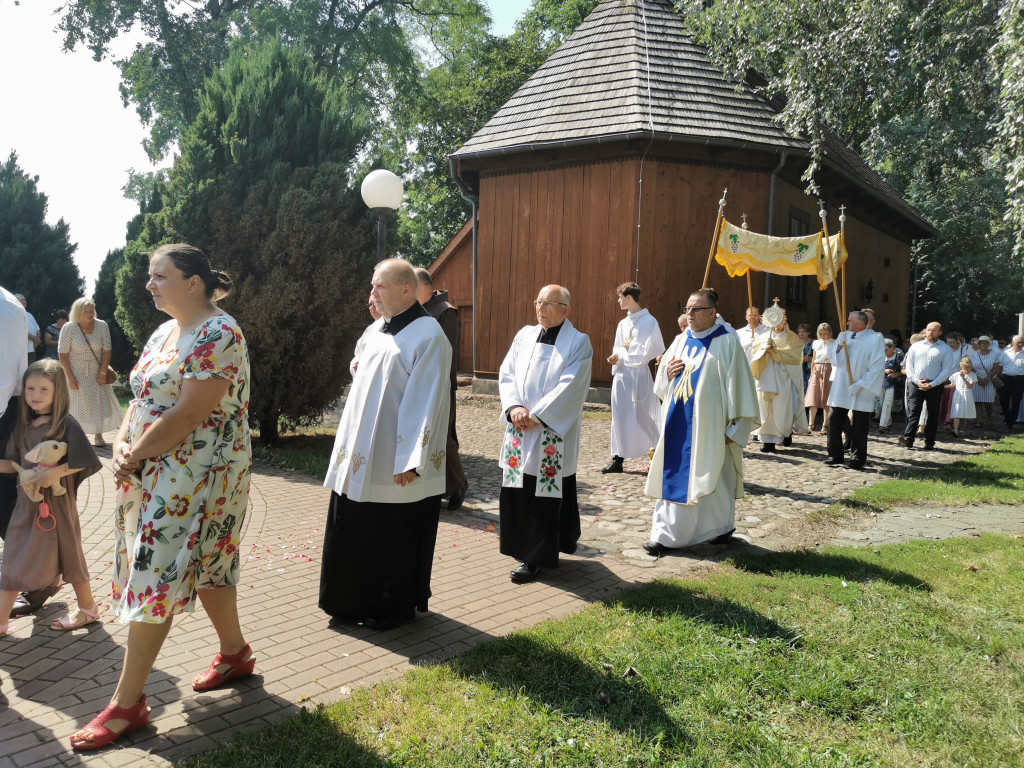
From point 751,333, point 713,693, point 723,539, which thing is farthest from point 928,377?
point 713,693

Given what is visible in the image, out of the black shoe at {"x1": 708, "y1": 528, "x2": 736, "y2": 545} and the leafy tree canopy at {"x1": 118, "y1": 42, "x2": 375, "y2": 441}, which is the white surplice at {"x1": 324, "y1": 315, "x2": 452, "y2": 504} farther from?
the leafy tree canopy at {"x1": 118, "y1": 42, "x2": 375, "y2": 441}

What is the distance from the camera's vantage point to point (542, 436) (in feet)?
17.4

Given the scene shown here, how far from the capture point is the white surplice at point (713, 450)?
19.5 feet

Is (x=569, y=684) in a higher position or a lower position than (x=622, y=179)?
lower

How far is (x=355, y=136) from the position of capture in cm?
1059

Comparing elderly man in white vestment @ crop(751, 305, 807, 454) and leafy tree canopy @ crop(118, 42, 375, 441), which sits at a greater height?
leafy tree canopy @ crop(118, 42, 375, 441)

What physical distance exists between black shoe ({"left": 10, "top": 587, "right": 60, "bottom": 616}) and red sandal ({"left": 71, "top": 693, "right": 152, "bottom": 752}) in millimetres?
1626

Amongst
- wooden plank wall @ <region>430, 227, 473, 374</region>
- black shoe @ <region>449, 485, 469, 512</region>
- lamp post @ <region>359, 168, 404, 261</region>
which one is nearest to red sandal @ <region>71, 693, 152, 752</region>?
black shoe @ <region>449, 485, 469, 512</region>

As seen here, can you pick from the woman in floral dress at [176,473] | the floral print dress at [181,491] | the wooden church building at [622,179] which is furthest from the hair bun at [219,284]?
the wooden church building at [622,179]

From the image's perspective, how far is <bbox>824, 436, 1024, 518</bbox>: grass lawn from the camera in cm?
812

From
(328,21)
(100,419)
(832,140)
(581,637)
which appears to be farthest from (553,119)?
(581,637)

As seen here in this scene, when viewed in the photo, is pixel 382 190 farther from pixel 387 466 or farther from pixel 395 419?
pixel 387 466

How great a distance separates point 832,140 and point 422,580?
20042mm

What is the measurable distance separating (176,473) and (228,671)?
1026 millimetres
